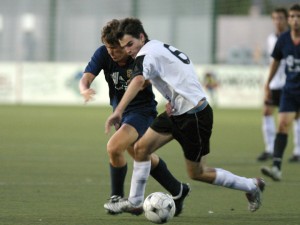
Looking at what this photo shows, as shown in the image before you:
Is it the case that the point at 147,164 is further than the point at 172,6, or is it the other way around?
the point at 172,6

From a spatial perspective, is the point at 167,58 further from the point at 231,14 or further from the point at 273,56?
the point at 231,14

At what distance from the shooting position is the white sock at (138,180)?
7.58m

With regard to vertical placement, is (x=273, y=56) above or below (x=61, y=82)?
above

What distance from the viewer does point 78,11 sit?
1161 inches

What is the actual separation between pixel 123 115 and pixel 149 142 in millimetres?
681

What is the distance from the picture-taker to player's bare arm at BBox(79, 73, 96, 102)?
24.9 feet

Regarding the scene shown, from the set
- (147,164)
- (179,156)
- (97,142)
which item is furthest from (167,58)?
(97,142)

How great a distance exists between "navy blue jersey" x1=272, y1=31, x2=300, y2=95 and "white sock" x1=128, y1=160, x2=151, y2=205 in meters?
3.84

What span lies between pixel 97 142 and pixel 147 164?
8.23m

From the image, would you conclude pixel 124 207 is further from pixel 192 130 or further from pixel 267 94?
pixel 267 94

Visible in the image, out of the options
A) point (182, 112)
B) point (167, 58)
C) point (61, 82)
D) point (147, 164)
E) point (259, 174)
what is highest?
point (167, 58)

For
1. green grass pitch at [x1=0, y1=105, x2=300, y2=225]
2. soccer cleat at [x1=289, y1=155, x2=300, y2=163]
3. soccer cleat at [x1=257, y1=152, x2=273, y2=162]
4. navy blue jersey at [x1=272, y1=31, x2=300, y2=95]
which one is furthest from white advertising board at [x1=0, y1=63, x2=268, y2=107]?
navy blue jersey at [x1=272, y1=31, x2=300, y2=95]

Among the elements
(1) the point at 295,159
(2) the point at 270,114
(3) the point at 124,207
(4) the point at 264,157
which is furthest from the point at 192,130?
(2) the point at 270,114

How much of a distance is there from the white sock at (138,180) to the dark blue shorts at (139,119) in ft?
1.34
